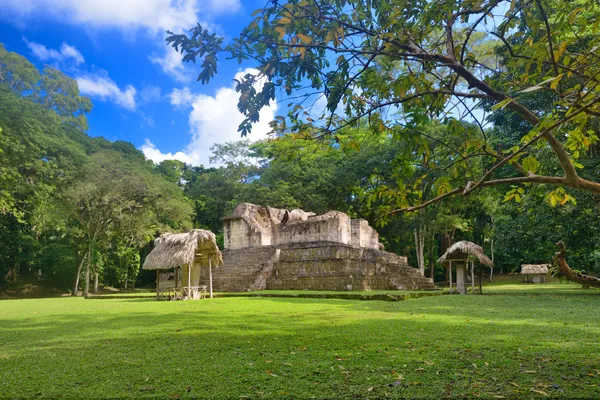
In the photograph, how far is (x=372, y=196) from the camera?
140 inches

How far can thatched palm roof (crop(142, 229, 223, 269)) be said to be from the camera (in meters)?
12.3

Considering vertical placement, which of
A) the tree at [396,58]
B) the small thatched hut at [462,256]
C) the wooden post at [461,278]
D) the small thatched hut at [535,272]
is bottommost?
the small thatched hut at [535,272]

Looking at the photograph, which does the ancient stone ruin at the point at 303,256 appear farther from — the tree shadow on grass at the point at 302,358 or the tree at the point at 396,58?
the tree at the point at 396,58

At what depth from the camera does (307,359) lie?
138 inches

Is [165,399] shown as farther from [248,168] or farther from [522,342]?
[248,168]

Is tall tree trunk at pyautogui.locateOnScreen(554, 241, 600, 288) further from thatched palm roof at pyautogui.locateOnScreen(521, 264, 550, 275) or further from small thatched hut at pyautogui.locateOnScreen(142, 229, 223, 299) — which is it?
thatched palm roof at pyautogui.locateOnScreen(521, 264, 550, 275)

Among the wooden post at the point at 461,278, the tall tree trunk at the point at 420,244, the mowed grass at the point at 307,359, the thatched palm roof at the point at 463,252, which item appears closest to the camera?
the mowed grass at the point at 307,359

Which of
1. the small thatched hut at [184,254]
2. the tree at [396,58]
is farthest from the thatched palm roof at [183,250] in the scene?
the tree at [396,58]

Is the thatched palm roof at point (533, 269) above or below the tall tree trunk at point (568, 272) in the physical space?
below

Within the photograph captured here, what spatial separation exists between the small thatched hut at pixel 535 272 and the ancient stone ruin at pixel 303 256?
1078 centimetres

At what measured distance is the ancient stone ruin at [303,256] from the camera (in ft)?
51.5

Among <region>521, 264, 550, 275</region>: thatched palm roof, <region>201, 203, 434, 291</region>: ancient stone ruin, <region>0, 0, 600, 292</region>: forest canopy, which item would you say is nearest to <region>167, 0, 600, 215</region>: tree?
<region>0, 0, 600, 292</region>: forest canopy

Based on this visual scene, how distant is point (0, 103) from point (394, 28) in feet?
63.7

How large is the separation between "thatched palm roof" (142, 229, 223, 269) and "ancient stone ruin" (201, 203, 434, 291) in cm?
333
